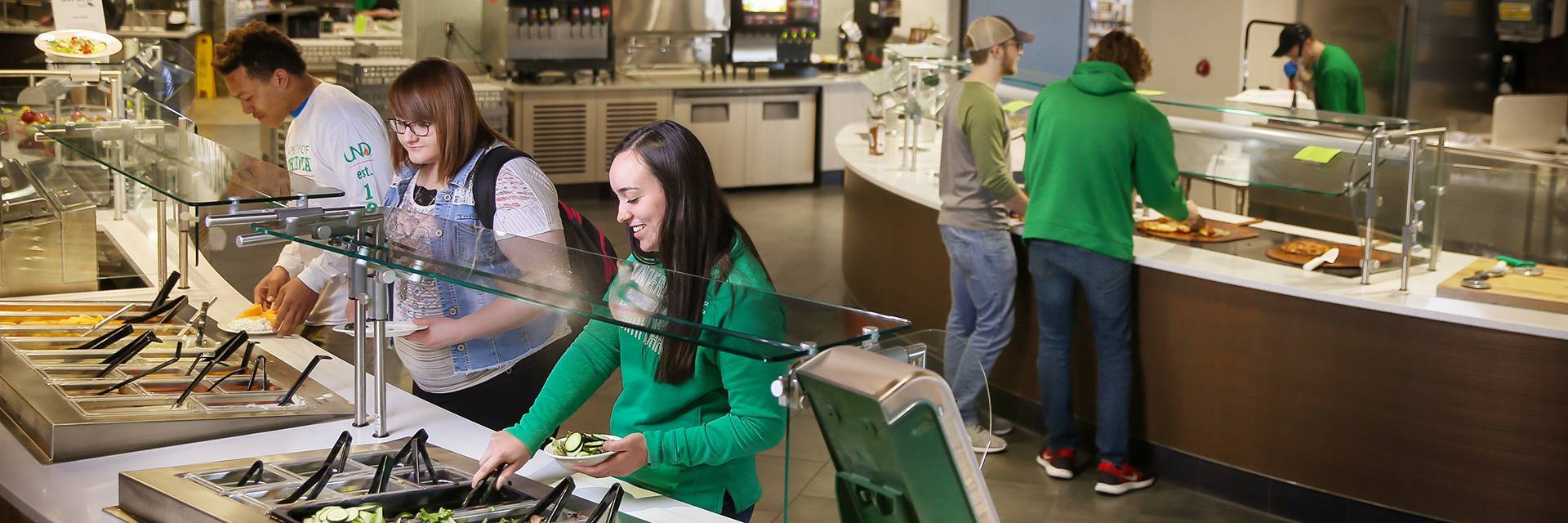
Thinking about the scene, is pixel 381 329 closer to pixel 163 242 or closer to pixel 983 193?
pixel 163 242

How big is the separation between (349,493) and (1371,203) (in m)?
3.11

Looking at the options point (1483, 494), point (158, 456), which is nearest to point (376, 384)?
point (158, 456)

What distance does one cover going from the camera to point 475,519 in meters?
2.06

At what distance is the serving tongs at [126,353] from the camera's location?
112 inches

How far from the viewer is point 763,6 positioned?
10.7 meters

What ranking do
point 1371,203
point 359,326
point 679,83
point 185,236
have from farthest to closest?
point 679,83 → point 1371,203 → point 185,236 → point 359,326

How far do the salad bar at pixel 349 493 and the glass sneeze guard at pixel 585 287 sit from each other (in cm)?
30

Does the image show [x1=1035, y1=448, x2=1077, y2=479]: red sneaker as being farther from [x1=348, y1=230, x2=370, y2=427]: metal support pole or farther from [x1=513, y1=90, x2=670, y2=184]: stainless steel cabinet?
[x1=513, y1=90, x2=670, y2=184]: stainless steel cabinet

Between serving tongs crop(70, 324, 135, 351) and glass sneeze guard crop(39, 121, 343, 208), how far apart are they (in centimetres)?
36

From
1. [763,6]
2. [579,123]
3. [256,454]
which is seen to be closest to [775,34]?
[763,6]

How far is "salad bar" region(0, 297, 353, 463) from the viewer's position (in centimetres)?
252

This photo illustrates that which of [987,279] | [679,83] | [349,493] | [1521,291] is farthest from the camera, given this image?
[679,83]

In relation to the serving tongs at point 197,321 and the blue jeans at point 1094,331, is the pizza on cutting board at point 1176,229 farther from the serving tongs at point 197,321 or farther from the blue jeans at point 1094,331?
the serving tongs at point 197,321

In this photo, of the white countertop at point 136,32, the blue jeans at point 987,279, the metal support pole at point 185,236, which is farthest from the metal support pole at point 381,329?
the white countertop at point 136,32
